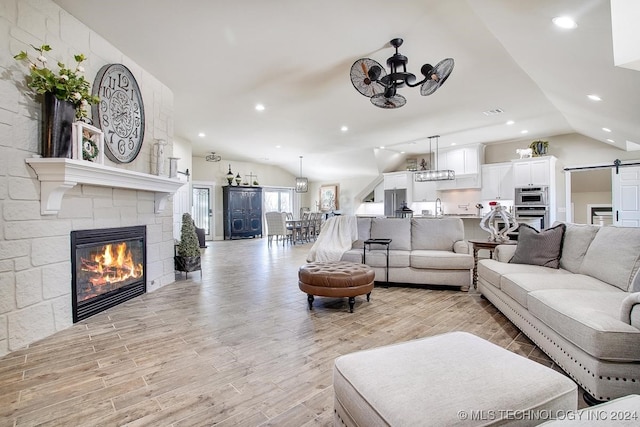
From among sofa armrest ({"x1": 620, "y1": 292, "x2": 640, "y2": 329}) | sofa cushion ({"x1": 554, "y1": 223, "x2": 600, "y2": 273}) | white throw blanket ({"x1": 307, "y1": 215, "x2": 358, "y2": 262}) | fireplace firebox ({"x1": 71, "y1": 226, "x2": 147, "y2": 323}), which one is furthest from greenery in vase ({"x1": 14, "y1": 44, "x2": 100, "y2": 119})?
sofa cushion ({"x1": 554, "y1": 223, "x2": 600, "y2": 273})

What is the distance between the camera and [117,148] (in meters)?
3.43

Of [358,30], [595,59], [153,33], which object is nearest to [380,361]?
[358,30]

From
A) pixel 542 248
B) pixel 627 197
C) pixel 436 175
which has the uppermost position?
pixel 436 175

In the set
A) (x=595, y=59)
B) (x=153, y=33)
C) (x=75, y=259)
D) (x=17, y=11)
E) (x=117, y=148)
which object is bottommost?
(x=75, y=259)

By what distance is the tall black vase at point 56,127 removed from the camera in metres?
2.50

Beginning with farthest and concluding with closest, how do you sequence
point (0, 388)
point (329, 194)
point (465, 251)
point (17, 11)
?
1. point (329, 194)
2. point (465, 251)
3. point (17, 11)
4. point (0, 388)

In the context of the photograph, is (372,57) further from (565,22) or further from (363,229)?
(363,229)

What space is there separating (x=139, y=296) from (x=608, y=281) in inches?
190

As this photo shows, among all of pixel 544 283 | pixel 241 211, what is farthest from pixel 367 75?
pixel 241 211

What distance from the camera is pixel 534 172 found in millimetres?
7016

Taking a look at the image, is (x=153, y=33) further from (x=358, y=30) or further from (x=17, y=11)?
(x=358, y=30)

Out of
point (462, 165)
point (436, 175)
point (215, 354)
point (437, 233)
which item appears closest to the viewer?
point (215, 354)

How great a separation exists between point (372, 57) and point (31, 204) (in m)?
3.88

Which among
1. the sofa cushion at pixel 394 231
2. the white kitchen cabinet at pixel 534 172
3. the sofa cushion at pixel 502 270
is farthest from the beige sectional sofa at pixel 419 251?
the white kitchen cabinet at pixel 534 172
